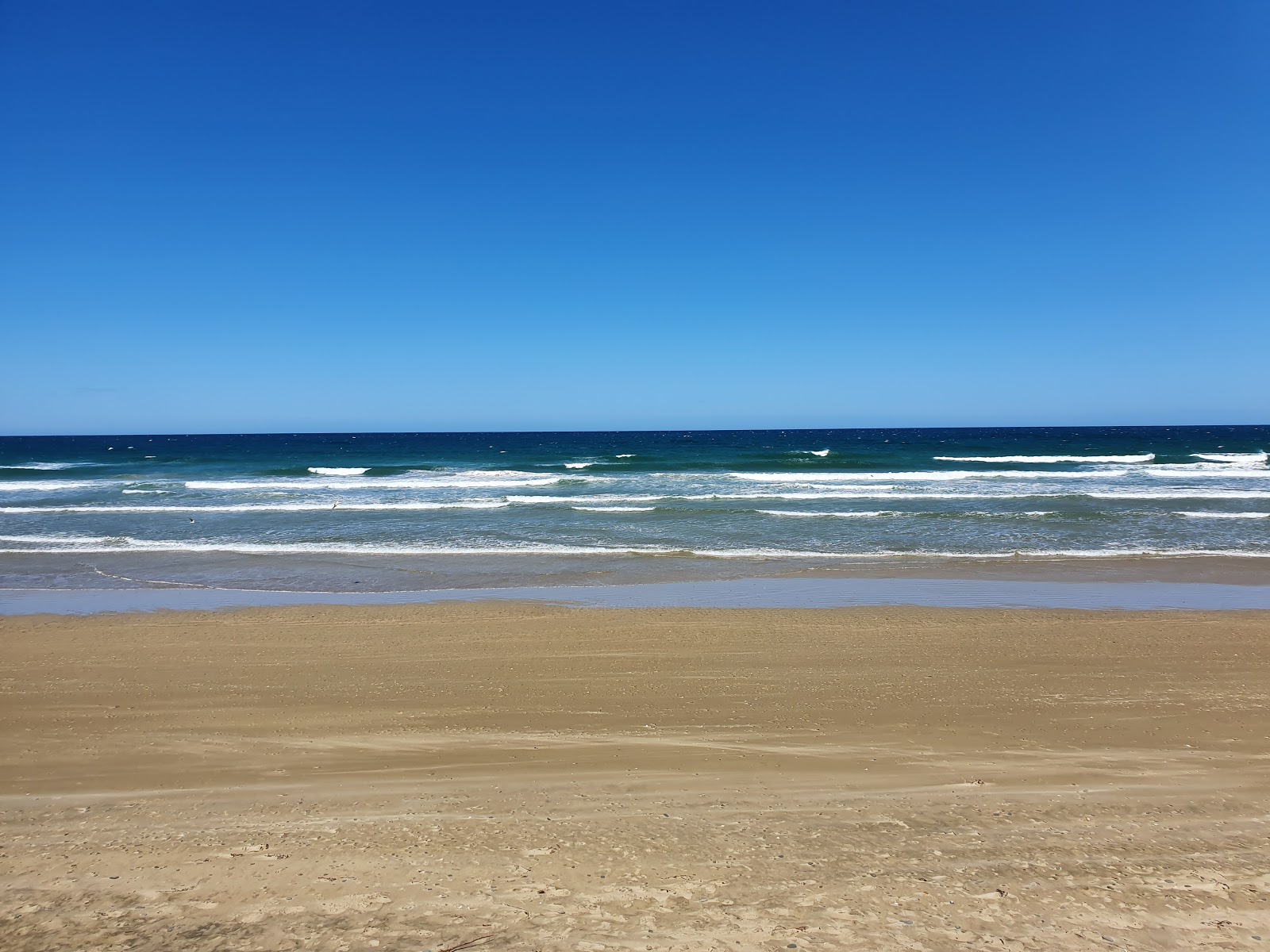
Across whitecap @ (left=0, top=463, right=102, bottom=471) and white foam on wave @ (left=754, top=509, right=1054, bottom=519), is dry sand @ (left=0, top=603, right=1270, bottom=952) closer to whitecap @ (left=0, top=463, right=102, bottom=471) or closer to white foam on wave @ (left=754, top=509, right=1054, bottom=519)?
white foam on wave @ (left=754, top=509, right=1054, bottom=519)

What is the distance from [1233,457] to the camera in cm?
4422

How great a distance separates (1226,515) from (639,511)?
16839mm

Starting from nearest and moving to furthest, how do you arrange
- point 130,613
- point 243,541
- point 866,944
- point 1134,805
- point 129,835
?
point 866,944 < point 129,835 < point 1134,805 < point 130,613 < point 243,541

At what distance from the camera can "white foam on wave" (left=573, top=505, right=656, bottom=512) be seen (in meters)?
22.4

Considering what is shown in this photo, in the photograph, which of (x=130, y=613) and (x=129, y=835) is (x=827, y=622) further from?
(x=130, y=613)

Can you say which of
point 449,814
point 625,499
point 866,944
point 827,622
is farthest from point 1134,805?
point 625,499

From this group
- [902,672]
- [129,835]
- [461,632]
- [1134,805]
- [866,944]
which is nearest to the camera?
[866,944]

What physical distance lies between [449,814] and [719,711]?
2694mm

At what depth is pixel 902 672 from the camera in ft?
24.1

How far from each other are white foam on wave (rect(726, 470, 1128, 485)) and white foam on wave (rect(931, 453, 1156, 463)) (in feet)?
23.7

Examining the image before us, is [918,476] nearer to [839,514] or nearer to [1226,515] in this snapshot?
[1226,515]

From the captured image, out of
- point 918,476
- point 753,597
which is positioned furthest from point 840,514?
point 918,476

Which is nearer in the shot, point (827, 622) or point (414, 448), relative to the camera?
point (827, 622)

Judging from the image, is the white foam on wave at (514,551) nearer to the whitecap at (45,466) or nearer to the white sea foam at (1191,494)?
the white sea foam at (1191,494)
